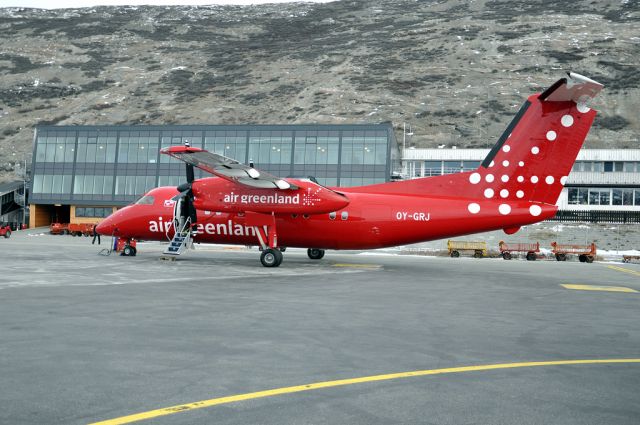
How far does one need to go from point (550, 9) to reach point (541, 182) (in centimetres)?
19589

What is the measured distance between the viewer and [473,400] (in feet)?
20.1

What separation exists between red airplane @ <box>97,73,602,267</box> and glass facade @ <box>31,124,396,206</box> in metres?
40.9

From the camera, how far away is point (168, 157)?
235 feet

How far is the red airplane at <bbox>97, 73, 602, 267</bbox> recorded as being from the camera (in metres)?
23.7

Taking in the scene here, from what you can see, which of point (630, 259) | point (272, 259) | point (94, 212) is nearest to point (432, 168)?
point (630, 259)

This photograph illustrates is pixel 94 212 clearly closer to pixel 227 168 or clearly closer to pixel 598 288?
pixel 227 168

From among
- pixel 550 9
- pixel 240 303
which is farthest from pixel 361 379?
pixel 550 9

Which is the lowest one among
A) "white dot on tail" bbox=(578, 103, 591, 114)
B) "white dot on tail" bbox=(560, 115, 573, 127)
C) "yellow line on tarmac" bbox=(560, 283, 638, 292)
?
"yellow line on tarmac" bbox=(560, 283, 638, 292)

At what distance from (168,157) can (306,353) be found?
219ft

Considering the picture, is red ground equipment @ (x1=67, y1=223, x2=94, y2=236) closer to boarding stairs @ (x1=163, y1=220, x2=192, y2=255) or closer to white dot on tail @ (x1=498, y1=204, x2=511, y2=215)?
boarding stairs @ (x1=163, y1=220, x2=192, y2=255)

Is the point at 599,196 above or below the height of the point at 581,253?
above

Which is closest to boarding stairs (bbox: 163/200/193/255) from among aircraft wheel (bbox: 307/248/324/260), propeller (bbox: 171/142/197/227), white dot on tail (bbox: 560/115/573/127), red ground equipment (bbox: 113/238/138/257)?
propeller (bbox: 171/142/197/227)

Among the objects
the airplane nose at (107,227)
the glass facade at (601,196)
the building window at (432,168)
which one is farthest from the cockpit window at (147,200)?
the glass facade at (601,196)

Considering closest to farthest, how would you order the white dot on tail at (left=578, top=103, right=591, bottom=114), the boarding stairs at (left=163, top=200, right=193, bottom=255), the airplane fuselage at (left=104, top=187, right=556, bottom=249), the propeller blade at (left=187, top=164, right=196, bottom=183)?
the white dot on tail at (left=578, top=103, right=591, bottom=114) → the airplane fuselage at (left=104, top=187, right=556, bottom=249) → the propeller blade at (left=187, top=164, right=196, bottom=183) → the boarding stairs at (left=163, top=200, right=193, bottom=255)
